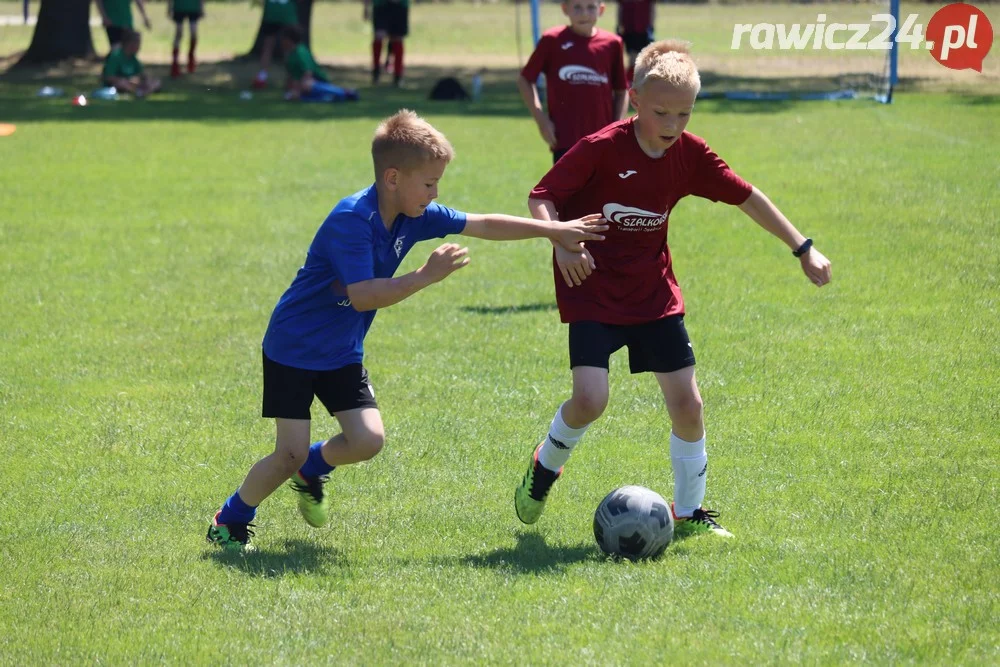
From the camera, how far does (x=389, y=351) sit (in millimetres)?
8523

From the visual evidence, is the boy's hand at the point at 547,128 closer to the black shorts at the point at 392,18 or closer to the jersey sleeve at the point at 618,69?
the jersey sleeve at the point at 618,69

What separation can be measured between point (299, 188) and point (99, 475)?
353 inches

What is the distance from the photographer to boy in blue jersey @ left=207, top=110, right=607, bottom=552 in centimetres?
481

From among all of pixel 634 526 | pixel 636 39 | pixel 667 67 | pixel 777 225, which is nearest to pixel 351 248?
pixel 667 67

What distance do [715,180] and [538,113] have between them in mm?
4471

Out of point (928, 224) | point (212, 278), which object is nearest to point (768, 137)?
point (928, 224)

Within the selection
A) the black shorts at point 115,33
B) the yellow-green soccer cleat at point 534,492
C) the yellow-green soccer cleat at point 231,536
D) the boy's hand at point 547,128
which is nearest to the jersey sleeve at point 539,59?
the boy's hand at point 547,128

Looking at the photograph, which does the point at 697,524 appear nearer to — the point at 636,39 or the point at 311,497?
the point at 311,497

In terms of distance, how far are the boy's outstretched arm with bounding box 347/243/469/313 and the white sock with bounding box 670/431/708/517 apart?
1.38m

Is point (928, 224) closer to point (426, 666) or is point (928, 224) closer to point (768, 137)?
point (768, 137)

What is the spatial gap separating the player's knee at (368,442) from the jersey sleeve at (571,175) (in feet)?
3.88

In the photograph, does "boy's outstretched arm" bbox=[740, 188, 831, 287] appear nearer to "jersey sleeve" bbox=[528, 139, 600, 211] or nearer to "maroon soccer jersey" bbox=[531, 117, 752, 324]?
"maroon soccer jersey" bbox=[531, 117, 752, 324]

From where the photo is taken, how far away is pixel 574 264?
5.01 metres

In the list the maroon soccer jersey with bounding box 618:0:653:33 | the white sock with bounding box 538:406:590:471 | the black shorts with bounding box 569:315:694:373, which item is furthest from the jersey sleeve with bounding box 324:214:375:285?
the maroon soccer jersey with bounding box 618:0:653:33
